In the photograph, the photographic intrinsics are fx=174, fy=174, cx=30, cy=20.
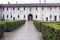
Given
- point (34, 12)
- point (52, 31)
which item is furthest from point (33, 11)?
point (52, 31)

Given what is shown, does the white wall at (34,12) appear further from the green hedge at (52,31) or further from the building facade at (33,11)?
the green hedge at (52,31)

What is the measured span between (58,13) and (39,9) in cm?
616

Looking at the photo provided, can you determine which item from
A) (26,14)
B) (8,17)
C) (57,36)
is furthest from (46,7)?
(57,36)

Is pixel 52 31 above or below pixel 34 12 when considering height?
below

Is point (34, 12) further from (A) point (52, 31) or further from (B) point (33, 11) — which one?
(A) point (52, 31)

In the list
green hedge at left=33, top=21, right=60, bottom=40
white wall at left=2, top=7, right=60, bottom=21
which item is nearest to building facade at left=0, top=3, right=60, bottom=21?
white wall at left=2, top=7, right=60, bottom=21

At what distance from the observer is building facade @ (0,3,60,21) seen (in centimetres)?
5522

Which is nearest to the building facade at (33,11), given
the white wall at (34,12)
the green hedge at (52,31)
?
the white wall at (34,12)

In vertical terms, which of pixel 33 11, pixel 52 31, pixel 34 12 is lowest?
pixel 52 31

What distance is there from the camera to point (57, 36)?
5.15 metres

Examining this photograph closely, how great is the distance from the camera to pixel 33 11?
56.0 metres

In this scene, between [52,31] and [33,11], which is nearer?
[52,31]

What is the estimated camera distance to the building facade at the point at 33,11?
181ft

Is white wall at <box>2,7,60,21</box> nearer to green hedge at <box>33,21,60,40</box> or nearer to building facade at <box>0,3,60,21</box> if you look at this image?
building facade at <box>0,3,60,21</box>
